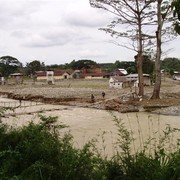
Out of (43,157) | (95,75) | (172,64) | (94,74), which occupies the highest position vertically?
(172,64)

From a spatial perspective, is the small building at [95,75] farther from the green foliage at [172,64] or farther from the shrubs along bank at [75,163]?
the shrubs along bank at [75,163]

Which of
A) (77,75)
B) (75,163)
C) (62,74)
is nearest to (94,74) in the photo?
(77,75)

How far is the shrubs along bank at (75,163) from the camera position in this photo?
5.27 metres

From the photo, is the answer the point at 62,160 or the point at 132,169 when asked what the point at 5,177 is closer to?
the point at 62,160

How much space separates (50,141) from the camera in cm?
617

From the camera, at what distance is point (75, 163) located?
555 cm

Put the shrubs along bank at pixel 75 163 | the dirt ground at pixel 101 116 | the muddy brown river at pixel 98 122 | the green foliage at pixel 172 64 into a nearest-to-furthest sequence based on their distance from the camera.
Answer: the shrubs along bank at pixel 75 163 < the muddy brown river at pixel 98 122 < the dirt ground at pixel 101 116 < the green foliage at pixel 172 64

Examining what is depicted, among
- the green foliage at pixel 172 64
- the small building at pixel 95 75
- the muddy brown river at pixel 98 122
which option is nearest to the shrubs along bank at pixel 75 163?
the muddy brown river at pixel 98 122

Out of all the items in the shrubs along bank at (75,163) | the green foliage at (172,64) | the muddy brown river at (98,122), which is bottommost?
the muddy brown river at (98,122)

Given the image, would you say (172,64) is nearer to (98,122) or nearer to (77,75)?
(77,75)

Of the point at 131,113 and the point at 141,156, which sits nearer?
the point at 141,156

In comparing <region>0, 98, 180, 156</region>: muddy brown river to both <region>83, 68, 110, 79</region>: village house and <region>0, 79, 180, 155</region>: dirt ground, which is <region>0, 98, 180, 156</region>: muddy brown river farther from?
<region>83, 68, 110, 79</region>: village house

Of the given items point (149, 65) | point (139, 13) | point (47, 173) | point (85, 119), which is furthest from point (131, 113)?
point (149, 65)

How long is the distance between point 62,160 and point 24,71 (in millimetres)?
85174
